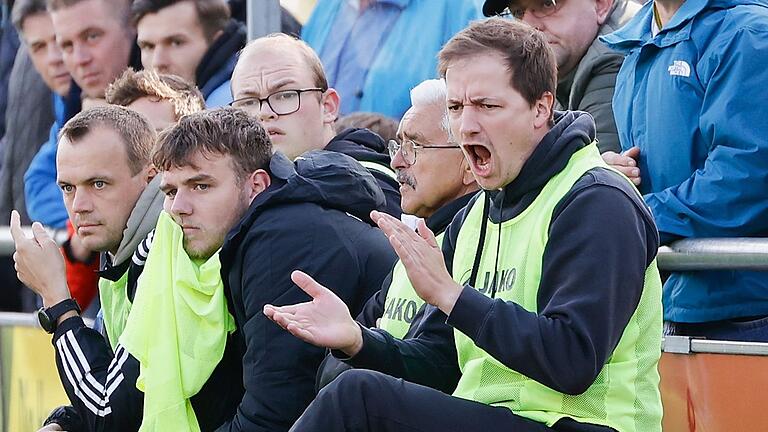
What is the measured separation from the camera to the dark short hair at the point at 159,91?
6008mm

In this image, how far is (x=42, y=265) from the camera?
206 inches

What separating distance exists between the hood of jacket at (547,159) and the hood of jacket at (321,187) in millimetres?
925

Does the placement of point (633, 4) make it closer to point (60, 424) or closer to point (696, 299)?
point (696, 299)

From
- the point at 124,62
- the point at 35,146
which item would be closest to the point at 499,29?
the point at 124,62

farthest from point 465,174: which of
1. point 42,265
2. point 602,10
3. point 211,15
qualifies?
point 211,15

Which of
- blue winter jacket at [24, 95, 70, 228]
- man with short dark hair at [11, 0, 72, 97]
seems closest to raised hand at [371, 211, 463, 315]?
blue winter jacket at [24, 95, 70, 228]

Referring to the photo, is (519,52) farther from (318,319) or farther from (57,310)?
(57,310)

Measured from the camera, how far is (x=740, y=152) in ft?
14.2

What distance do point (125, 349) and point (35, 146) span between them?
3.08 metres

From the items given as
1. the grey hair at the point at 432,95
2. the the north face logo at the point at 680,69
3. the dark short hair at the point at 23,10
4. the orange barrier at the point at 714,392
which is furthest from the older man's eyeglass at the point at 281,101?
the dark short hair at the point at 23,10

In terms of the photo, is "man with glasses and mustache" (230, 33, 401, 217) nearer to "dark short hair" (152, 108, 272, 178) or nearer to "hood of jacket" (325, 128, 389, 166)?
"hood of jacket" (325, 128, 389, 166)

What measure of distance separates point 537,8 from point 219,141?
1.33 metres

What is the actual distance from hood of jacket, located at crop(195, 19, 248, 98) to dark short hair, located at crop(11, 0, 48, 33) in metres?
1.33

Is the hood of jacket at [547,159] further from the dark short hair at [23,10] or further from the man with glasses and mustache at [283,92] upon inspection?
the dark short hair at [23,10]
